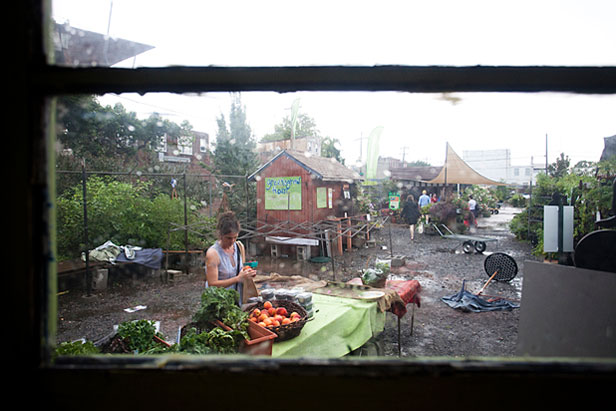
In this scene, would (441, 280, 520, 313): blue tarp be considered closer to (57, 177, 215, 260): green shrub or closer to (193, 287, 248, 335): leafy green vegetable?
(193, 287, 248, 335): leafy green vegetable

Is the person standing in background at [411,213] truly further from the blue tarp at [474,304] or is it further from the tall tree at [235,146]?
the blue tarp at [474,304]

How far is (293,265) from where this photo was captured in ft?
34.7

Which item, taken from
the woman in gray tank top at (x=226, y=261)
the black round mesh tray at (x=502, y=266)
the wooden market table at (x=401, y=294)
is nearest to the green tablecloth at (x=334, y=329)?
the wooden market table at (x=401, y=294)

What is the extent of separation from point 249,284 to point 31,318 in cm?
315

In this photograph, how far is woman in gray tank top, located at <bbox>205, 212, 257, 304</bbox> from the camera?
A: 3684 millimetres

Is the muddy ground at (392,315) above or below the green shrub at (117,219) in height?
below

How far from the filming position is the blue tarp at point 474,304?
261 inches

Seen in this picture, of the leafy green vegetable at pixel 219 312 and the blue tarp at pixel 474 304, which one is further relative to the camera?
the blue tarp at pixel 474 304

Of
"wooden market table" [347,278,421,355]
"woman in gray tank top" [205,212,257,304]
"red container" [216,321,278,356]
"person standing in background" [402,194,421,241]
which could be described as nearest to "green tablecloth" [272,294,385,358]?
"red container" [216,321,278,356]

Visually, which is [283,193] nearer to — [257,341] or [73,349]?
[257,341]

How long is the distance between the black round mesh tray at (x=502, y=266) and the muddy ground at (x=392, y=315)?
1.21 feet

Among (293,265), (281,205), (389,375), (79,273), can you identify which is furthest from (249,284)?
(281,205)

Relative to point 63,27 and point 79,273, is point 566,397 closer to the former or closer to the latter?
point 63,27

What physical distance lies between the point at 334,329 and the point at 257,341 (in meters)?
→ 1.06
